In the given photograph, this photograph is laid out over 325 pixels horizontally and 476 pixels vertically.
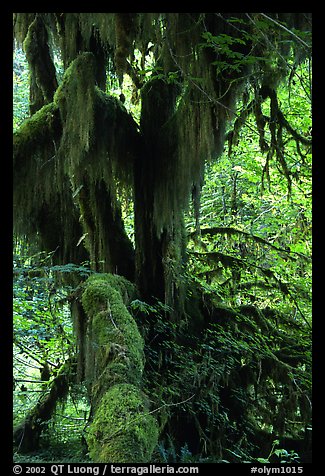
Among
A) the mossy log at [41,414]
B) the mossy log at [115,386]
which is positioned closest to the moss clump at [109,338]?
the mossy log at [115,386]

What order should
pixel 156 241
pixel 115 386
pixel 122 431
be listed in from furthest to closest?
1. pixel 156 241
2. pixel 115 386
3. pixel 122 431

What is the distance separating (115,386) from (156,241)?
3.84 m

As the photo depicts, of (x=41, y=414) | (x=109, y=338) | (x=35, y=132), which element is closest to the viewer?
(x=109, y=338)

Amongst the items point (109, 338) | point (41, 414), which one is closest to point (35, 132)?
point (109, 338)

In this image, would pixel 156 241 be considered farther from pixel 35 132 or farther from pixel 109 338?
pixel 109 338

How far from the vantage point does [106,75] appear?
6648mm

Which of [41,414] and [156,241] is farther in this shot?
[41,414]

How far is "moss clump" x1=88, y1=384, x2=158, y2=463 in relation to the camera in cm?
285

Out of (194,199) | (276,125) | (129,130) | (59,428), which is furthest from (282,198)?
(59,428)

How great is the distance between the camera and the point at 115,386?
135 inches

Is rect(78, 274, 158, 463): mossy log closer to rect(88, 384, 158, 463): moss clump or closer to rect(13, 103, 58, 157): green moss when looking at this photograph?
rect(88, 384, 158, 463): moss clump

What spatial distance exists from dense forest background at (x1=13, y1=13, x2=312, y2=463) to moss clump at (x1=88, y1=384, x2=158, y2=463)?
0.69 meters

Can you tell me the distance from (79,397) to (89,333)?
11.4 ft

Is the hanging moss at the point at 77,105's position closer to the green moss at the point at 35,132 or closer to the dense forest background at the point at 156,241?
the dense forest background at the point at 156,241
